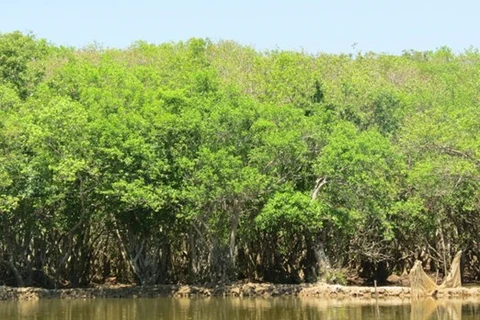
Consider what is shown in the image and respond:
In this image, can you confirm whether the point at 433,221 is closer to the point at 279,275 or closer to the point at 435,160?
the point at 435,160

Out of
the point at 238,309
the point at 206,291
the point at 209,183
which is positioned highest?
the point at 209,183

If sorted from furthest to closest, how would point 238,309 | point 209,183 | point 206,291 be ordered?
point 206,291
point 209,183
point 238,309

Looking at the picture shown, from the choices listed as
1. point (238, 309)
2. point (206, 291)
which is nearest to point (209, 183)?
point (206, 291)

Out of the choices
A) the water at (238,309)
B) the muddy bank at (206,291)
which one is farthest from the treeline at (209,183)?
the water at (238,309)

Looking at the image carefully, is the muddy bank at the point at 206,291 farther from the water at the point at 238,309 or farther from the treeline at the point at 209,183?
the treeline at the point at 209,183

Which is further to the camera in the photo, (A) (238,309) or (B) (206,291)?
(B) (206,291)

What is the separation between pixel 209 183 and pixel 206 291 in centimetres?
397

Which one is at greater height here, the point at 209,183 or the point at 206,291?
the point at 209,183

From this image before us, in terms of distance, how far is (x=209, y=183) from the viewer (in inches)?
1218

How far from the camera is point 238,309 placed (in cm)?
2628

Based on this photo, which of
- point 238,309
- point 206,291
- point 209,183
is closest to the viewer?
point 238,309

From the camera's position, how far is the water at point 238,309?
77.5 ft

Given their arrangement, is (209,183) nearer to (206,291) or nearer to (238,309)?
(206,291)

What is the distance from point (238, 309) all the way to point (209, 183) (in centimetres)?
589
